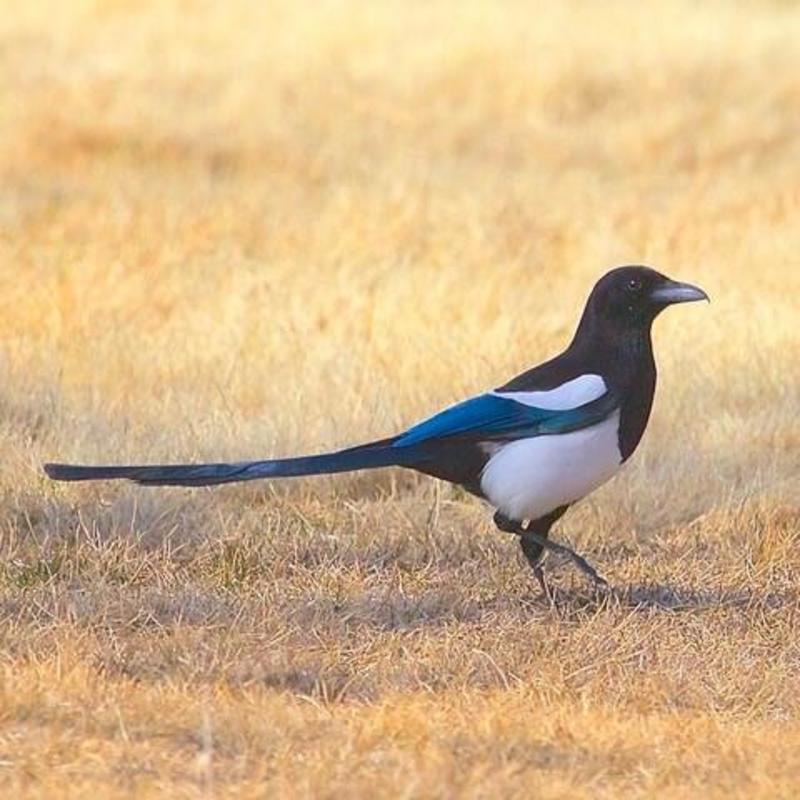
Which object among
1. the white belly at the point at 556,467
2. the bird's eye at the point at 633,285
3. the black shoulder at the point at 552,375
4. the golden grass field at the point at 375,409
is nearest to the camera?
the golden grass field at the point at 375,409

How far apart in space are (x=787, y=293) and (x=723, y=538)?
376 cm

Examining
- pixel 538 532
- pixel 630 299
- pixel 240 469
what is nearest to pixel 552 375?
pixel 630 299

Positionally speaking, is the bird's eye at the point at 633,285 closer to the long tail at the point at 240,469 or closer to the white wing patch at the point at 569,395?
the white wing patch at the point at 569,395

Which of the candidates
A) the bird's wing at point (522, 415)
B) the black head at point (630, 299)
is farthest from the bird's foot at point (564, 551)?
the black head at point (630, 299)

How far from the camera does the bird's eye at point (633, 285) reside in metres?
6.04

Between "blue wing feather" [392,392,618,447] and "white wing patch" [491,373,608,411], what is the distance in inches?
0.4

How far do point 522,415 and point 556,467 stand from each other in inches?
6.7

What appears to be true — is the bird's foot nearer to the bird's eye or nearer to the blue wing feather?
the blue wing feather

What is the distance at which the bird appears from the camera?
580 centimetres

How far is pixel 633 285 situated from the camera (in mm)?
6039

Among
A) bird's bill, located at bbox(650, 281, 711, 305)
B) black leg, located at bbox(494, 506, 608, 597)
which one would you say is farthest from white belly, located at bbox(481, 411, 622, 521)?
bird's bill, located at bbox(650, 281, 711, 305)

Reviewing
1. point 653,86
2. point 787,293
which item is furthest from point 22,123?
point 787,293

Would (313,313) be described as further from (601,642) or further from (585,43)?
(585,43)

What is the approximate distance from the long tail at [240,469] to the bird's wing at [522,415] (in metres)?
0.07
